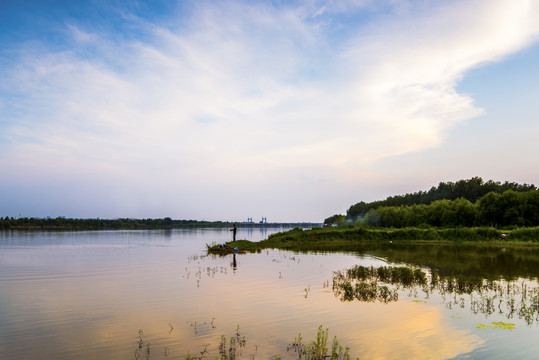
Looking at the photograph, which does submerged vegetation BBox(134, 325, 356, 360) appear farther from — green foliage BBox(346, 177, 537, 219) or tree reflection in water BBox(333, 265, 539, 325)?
green foliage BBox(346, 177, 537, 219)

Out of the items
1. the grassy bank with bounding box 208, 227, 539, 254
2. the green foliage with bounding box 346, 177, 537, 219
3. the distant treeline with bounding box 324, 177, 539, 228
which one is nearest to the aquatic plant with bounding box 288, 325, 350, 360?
the grassy bank with bounding box 208, 227, 539, 254

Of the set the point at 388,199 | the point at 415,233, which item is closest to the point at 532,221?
the point at 415,233

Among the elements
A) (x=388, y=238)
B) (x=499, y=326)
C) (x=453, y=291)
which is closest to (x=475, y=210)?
(x=388, y=238)

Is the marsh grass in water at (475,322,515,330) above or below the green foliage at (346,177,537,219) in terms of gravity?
below

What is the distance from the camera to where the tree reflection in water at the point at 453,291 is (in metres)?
15.2

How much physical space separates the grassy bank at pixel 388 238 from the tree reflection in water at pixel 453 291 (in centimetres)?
2778

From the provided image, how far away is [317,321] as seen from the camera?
43.8 ft

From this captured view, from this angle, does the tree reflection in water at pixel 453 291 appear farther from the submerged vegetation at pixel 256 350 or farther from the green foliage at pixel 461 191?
the green foliage at pixel 461 191

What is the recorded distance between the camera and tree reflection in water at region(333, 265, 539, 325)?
598 inches

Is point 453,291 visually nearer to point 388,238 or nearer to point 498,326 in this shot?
point 498,326

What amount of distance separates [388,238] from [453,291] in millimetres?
48638

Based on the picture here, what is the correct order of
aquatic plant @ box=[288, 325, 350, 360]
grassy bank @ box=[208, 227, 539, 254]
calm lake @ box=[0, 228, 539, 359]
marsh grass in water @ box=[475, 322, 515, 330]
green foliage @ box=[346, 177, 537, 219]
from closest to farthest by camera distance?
1. aquatic plant @ box=[288, 325, 350, 360]
2. calm lake @ box=[0, 228, 539, 359]
3. marsh grass in water @ box=[475, 322, 515, 330]
4. grassy bank @ box=[208, 227, 539, 254]
5. green foliage @ box=[346, 177, 537, 219]

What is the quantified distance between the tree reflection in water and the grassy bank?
27782 mm

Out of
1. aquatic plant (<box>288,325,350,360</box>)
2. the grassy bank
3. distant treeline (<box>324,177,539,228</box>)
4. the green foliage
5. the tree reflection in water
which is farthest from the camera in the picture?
the green foliage
